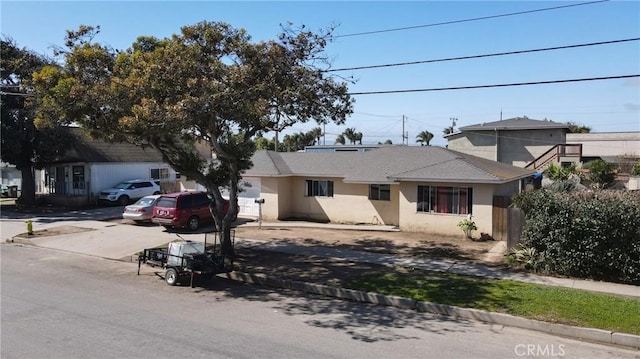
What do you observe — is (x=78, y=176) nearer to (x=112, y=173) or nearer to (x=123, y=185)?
(x=112, y=173)

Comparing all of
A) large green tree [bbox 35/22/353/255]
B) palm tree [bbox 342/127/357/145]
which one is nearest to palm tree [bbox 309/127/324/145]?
palm tree [bbox 342/127/357/145]

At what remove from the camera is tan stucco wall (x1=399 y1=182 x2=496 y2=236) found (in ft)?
64.4

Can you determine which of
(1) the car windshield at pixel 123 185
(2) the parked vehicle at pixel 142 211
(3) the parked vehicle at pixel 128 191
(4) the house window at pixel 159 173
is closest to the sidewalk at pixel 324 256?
(2) the parked vehicle at pixel 142 211

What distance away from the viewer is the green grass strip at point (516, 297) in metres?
9.35

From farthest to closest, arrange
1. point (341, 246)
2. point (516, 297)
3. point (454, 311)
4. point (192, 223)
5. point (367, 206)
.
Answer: point (367, 206)
point (192, 223)
point (341, 246)
point (516, 297)
point (454, 311)

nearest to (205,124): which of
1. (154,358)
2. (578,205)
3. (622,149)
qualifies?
(154,358)

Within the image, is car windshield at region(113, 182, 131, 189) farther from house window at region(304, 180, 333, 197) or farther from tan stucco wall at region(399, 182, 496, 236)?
tan stucco wall at region(399, 182, 496, 236)

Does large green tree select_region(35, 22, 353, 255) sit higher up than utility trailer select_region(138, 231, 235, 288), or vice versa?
large green tree select_region(35, 22, 353, 255)

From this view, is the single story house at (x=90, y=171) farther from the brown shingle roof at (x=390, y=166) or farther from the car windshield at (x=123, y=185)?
the brown shingle roof at (x=390, y=166)

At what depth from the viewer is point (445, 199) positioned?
2061cm

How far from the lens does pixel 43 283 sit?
12695mm

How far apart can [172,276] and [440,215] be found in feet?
38.8

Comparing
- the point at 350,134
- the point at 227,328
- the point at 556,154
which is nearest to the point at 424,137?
the point at 350,134

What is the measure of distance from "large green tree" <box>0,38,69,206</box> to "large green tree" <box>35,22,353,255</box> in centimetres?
1668
